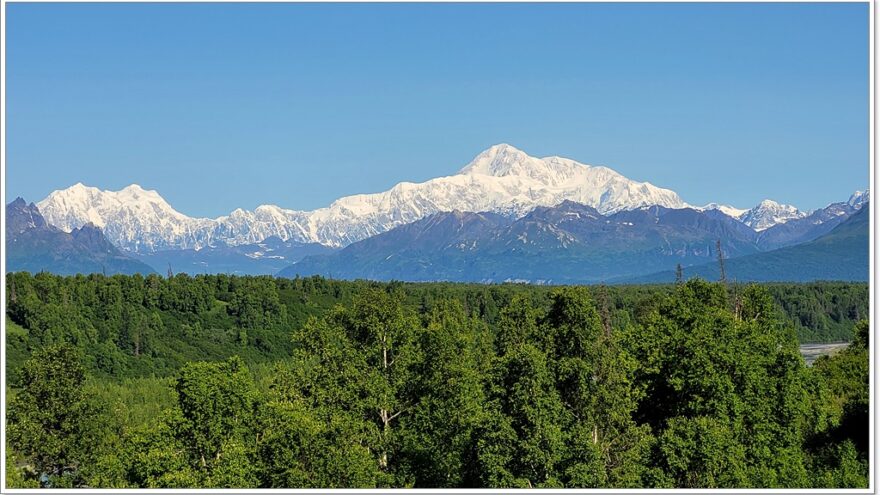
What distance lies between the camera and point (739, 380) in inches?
2365

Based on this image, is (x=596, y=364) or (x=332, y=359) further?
(x=332, y=359)

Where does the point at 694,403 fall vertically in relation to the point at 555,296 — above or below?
below

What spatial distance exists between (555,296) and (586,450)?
352 inches

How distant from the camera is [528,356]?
4844 centimetres

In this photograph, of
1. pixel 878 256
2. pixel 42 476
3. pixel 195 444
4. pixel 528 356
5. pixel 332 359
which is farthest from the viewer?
pixel 42 476

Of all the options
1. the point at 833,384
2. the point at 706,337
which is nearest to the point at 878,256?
the point at 706,337

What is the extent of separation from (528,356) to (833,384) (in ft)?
202

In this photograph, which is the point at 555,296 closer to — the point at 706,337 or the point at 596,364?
the point at 596,364

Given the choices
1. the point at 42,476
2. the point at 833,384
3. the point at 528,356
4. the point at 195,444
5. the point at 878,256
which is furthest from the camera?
the point at 833,384

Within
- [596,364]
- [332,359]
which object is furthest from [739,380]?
[332,359]

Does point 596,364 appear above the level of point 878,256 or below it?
below

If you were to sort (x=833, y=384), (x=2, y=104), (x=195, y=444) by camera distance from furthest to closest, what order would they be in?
(x=833, y=384)
(x=195, y=444)
(x=2, y=104)

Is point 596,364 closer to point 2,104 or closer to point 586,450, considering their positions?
point 586,450

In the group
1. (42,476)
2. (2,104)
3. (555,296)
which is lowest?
(42,476)
